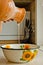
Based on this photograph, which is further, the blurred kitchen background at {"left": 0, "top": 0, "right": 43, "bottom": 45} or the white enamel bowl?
the blurred kitchen background at {"left": 0, "top": 0, "right": 43, "bottom": 45}

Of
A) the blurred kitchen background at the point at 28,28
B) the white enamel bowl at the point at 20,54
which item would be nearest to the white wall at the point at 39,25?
the blurred kitchen background at the point at 28,28

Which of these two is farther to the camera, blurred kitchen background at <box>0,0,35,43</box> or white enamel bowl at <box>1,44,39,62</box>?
blurred kitchen background at <box>0,0,35,43</box>

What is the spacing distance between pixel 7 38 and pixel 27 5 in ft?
1.81

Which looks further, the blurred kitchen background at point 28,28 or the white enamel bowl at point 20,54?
the blurred kitchen background at point 28,28

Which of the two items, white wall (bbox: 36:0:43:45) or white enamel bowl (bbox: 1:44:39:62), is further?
white wall (bbox: 36:0:43:45)

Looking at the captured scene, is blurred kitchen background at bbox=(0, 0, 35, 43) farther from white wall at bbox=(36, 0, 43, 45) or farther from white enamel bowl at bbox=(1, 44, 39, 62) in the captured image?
white enamel bowl at bbox=(1, 44, 39, 62)

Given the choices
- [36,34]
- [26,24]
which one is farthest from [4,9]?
[26,24]

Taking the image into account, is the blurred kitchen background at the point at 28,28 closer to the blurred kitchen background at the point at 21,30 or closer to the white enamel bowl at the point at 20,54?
the blurred kitchen background at the point at 21,30

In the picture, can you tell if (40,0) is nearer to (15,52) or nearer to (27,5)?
(27,5)

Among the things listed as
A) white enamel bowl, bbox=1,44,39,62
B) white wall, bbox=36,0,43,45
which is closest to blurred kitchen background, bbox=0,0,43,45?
white wall, bbox=36,0,43,45

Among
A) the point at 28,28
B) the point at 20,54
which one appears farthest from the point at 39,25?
the point at 20,54

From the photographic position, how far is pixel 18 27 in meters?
1.74

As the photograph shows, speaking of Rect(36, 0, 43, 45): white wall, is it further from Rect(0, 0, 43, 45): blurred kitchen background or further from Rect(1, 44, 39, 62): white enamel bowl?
Rect(1, 44, 39, 62): white enamel bowl

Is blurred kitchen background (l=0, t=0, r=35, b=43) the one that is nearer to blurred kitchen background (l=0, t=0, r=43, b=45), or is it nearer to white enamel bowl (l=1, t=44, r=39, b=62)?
blurred kitchen background (l=0, t=0, r=43, b=45)
